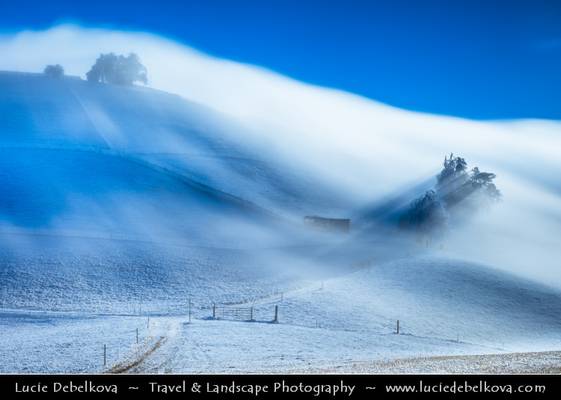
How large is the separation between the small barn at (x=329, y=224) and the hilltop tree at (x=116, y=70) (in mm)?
93603

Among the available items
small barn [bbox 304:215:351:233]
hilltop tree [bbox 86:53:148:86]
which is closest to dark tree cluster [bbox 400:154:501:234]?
small barn [bbox 304:215:351:233]

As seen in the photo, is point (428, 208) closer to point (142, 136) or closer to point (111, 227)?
point (111, 227)

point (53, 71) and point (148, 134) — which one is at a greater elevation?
point (53, 71)

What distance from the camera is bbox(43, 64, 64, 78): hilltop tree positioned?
14962 centimetres

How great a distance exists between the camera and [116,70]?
493ft

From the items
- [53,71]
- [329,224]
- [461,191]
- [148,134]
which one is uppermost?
[53,71]

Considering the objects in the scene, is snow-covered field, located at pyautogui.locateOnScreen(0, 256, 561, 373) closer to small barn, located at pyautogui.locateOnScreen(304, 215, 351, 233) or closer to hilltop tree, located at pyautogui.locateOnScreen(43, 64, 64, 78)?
small barn, located at pyautogui.locateOnScreen(304, 215, 351, 233)

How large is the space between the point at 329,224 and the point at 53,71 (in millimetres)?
107237

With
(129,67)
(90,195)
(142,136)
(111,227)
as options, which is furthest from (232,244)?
(129,67)

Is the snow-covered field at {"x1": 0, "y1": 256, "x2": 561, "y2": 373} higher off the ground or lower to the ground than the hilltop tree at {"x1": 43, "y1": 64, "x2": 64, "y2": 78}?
lower

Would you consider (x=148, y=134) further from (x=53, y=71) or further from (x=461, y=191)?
(x=461, y=191)

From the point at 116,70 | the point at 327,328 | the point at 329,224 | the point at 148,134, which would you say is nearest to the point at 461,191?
the point at 329,224

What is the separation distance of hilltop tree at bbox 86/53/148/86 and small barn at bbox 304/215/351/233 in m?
93.6

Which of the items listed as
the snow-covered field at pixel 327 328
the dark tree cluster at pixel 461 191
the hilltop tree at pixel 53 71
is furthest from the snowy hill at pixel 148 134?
the snow-covered field at pixel 327 328
